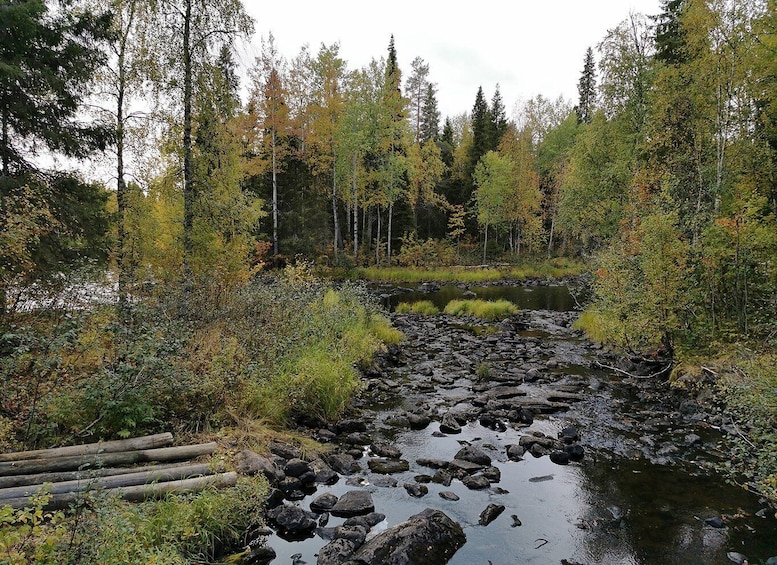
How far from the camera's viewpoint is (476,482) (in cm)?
709

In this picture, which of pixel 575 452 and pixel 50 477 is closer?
pixel 50 477

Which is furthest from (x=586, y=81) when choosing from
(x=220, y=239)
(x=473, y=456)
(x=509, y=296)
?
(x=473, y=456)

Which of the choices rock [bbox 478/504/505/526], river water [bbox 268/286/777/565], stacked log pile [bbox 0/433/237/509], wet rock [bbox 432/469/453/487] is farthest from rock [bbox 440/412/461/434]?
stacked log pile [bbox 0/433/237/509]

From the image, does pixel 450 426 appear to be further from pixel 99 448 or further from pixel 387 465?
pixel 99 448

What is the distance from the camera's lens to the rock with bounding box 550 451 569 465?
7.87 m

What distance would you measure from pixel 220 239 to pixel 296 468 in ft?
25.4

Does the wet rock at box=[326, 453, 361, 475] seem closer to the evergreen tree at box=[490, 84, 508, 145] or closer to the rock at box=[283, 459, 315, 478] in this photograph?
the rock at box=[283, 459, 315, 478]

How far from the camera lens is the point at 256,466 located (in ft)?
21.8

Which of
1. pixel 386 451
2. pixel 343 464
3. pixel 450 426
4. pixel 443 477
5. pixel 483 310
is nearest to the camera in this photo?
pixel 443 477

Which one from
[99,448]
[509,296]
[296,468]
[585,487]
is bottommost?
[585,487]

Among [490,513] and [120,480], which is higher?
[120,480]

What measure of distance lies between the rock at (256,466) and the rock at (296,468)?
A: 0.14 meters

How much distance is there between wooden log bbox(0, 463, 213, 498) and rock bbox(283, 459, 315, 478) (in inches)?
61.1

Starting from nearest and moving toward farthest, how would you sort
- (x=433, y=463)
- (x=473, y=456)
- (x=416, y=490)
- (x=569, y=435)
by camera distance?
1. (x=416, y=490)
2. (x=433, y=463)
3. (x=473, y=456)
4. (x=569, y=435)
